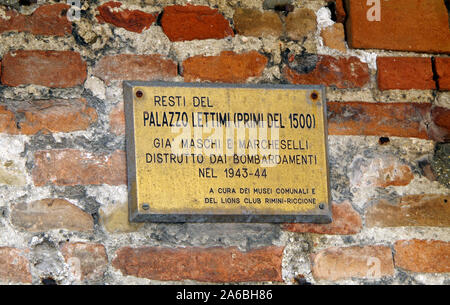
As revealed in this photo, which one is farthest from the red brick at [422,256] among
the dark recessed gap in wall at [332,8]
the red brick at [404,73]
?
the dark recessed gap in wall at [332,8]

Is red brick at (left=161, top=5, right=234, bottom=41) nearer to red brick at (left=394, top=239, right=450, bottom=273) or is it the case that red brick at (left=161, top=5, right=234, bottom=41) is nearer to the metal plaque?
the metal plaque

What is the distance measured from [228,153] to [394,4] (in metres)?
0.68

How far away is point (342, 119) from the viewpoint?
169 cm

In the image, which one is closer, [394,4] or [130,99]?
[130,99]

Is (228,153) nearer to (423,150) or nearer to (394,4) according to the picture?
(423,150)

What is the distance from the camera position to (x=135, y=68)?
163 cm

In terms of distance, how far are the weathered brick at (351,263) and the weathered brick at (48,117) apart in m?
0.73

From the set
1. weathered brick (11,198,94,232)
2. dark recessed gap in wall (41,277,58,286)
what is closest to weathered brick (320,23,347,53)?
weathered brick (11,198,94,232)

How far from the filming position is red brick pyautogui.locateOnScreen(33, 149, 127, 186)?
5.12ft

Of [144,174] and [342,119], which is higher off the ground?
[342,119]

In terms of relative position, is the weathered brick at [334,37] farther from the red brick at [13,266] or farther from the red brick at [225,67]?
the red brick at [13,266]

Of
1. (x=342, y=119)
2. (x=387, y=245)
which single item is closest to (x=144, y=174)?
(x=342, y=119)

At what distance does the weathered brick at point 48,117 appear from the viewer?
1575 millimetres

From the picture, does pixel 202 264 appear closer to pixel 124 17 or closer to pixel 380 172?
pixel 380 172
